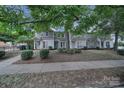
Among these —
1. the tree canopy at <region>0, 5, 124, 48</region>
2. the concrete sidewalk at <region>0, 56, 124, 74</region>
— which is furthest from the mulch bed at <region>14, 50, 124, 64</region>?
the tree canopy at <region>0, 5, 124, 48</region>

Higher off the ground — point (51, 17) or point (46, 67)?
point (51, 17)

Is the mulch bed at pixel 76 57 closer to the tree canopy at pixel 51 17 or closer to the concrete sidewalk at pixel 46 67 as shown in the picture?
the concrete sidewalk at pixel 46 67

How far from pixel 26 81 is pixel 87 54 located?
3.79 meters

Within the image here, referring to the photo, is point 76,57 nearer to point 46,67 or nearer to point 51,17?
point 46,67

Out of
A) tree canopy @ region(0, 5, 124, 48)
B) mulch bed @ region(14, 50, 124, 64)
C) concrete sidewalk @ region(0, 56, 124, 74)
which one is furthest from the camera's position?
mulch bed @ region(14, 50, 124, 64)

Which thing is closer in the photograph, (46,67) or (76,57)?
(46,67)

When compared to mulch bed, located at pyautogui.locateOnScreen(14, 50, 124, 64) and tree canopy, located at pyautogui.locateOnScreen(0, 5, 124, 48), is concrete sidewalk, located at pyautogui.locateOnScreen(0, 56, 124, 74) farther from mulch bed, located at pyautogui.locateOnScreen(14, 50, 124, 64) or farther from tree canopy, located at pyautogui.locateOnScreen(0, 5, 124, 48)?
tree canopy, located at pyautogui.locateOnScreen(0, 5, 124, 48)

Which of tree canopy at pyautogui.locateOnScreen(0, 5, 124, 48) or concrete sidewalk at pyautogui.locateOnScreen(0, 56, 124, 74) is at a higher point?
tree canopy at pyautogui.locateOnScreen(0, 5, 124, 48)

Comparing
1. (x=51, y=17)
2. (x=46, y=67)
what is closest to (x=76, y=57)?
(x=46, y=67)

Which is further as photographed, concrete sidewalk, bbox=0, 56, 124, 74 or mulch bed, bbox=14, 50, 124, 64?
mulch bed, bbox=14, 50, 124, 64

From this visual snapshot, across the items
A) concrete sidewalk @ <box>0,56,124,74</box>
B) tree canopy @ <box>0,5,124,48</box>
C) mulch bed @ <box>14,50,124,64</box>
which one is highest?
tree canopy @ <box>0,5,124,48</box>

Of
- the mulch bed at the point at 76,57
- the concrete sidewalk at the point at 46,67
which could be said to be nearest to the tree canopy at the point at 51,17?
the concrete sidewalk at the point at 46,67

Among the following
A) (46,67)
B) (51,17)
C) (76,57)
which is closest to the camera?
(51,17)
